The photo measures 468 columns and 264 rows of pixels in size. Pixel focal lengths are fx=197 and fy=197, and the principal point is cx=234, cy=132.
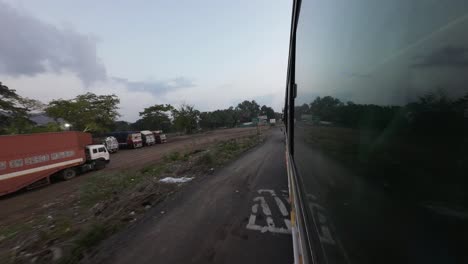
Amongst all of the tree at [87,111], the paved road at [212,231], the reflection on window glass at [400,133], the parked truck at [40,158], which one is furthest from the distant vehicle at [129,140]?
the reflection on window glass at [400,133]

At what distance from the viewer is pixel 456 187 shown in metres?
0.32

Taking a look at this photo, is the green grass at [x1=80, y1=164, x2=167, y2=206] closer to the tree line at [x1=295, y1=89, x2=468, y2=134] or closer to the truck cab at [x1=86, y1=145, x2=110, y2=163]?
the truck cab at [x1=86, y1=145, x2=110, y2=163]

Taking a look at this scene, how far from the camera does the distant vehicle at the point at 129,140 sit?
2698cm

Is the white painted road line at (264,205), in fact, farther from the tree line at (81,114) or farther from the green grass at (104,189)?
the tree line at (81,114)

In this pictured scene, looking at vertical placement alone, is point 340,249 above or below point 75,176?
above

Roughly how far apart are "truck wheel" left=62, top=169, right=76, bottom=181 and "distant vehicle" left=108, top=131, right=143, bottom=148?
1533 cm

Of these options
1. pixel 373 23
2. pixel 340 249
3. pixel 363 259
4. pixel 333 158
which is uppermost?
pixel 373 23

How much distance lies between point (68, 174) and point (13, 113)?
19.4 m

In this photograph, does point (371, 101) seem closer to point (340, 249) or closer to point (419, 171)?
point (419, 171)

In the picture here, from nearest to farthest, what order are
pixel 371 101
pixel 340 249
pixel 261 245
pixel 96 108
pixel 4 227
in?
pixel 371 101
pixel 340 249
pixel 261 245
pixel 4 227
pixel 96 108

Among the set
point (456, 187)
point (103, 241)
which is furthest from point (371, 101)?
point (103, 241)

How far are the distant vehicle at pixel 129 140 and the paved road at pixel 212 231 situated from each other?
23.7 m

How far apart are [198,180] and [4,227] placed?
5.68 meters

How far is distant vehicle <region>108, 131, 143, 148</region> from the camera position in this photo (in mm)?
26984
